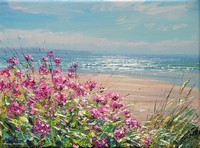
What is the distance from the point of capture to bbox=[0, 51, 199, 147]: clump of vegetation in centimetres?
278

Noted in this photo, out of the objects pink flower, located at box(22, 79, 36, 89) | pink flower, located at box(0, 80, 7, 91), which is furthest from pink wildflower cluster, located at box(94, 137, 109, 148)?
pink flower, located at box(0, 80, 7, 91)

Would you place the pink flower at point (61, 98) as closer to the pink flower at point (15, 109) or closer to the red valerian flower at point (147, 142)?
the pink flower at point (15, 109)

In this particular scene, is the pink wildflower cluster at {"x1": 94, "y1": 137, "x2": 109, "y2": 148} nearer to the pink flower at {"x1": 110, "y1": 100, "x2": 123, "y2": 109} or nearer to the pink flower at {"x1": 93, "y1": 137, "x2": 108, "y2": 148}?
the pink flower at {"x1": 93, "y1": 137, "x2": 108, "y2": 148}

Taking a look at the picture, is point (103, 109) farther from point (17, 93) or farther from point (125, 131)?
point (17, 93)

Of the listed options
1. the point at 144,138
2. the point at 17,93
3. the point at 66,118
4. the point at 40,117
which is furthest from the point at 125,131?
the point at 17,93

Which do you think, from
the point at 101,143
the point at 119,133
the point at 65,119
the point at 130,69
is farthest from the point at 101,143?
the point at 130,69

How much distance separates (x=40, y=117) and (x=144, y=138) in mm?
824

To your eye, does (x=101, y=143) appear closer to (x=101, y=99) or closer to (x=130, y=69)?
(x=101, y=99)

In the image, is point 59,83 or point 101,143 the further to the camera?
point 59,83

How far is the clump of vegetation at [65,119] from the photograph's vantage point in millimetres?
2783

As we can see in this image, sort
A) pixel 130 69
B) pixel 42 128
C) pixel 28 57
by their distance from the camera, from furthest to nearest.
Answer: pixel 130 69 → pixel 28 57 → pixel 42 128

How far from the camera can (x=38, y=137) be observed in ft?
9.19

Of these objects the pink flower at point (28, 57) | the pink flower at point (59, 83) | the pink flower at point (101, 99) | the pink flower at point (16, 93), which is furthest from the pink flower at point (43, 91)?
the pink flower at point (28, 57)

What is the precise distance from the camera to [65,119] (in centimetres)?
288
